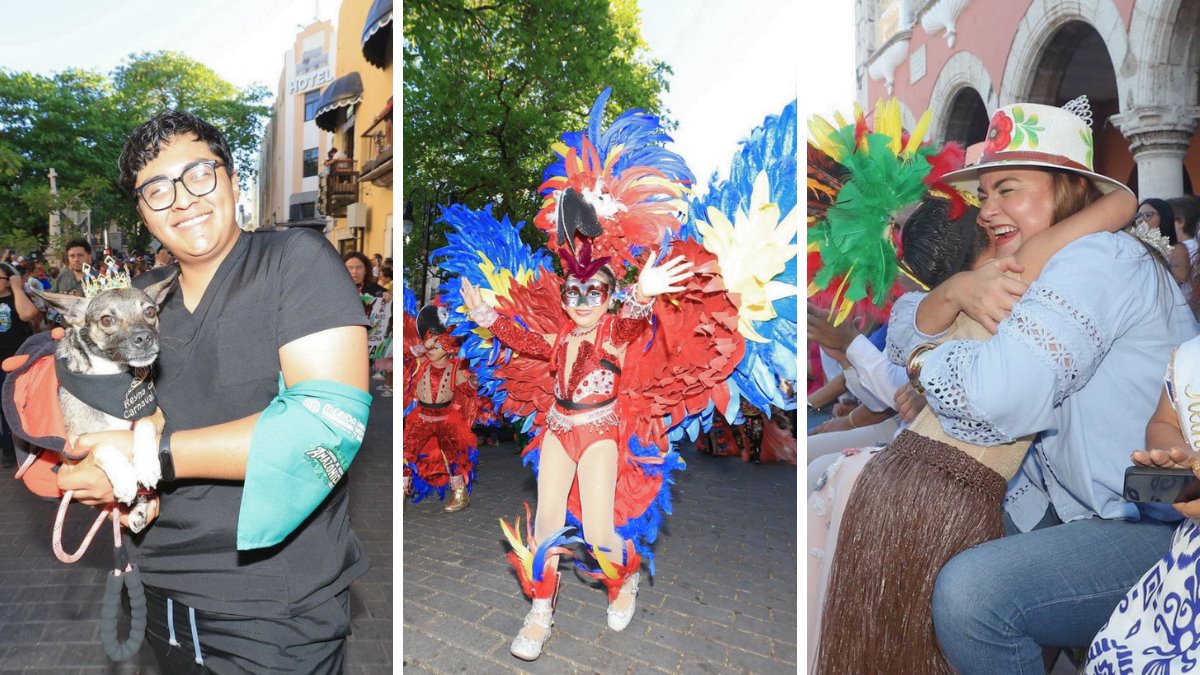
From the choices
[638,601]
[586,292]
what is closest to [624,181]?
[586,292]

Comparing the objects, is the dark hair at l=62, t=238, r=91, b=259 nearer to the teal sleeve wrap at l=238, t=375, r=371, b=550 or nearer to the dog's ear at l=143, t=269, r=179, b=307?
the dog's ear at l=143, t=269, r=179, b=307

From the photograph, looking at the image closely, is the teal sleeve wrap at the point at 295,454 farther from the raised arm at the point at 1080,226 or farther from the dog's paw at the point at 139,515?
the raised arm at the point at 1080,226

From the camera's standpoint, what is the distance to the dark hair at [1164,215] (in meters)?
2.18

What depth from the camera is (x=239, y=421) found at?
125 centimetres

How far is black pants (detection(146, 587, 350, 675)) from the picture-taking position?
4.82ft

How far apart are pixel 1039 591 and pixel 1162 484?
0.45m

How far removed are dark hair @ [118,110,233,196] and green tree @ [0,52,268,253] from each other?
0.16 metres

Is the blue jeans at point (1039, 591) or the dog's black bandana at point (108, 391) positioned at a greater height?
the dog's black bandana at point (108, 391)

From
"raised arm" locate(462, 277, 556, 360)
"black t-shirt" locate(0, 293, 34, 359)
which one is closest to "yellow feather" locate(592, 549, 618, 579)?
"raised arm" locate(462, 277, 556, 360)

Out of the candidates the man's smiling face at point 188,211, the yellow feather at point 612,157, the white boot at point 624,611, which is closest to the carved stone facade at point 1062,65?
the yellow feather at point 612,157

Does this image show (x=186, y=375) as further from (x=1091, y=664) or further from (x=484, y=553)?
(x=484, y=553)

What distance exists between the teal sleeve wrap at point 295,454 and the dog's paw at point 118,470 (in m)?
0.18

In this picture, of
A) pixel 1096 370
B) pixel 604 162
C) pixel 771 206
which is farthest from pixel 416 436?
pixel 1096 370

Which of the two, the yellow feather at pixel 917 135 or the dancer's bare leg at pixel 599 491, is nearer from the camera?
the yellow feather at pixel 917 135
